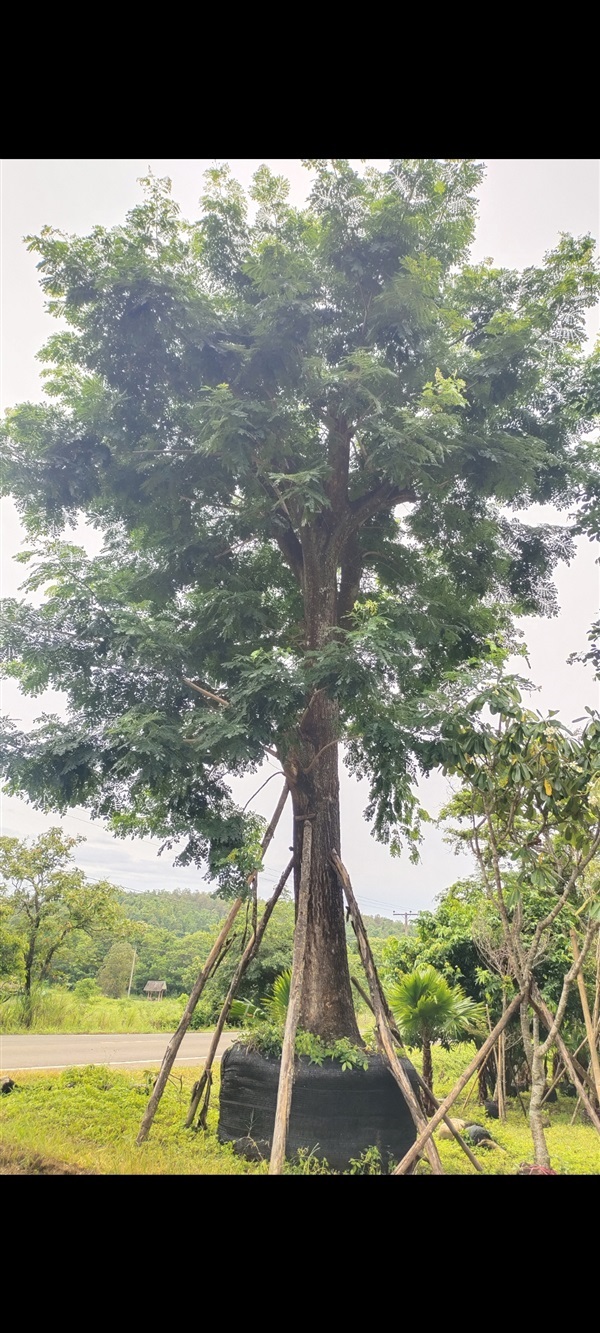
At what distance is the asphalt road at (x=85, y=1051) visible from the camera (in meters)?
5.90

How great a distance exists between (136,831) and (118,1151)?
207 centimetres

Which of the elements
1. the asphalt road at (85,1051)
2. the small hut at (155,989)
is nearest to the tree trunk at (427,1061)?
the asphalt road at (85,1051)

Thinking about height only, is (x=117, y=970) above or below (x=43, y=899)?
below

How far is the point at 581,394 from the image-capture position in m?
4.79

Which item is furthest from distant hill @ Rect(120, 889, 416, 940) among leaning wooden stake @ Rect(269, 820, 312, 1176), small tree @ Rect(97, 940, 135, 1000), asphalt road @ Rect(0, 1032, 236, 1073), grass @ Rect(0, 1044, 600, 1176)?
leaning wooden stake @ Rect(269, 820, 312, 1176)

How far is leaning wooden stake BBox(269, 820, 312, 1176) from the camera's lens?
10.9ft

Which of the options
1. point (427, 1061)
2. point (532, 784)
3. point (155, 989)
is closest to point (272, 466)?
point (532, 784)

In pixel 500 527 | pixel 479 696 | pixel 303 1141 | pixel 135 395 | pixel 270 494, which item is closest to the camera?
pixel 479 696

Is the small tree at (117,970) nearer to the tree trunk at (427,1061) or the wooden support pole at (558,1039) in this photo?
the tree trunk at (427,1061)

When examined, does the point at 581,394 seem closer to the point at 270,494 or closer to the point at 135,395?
the point at 270,494

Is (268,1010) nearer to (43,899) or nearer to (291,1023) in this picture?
(291,1023)

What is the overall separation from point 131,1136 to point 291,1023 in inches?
53.9

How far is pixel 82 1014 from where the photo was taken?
754 cm
